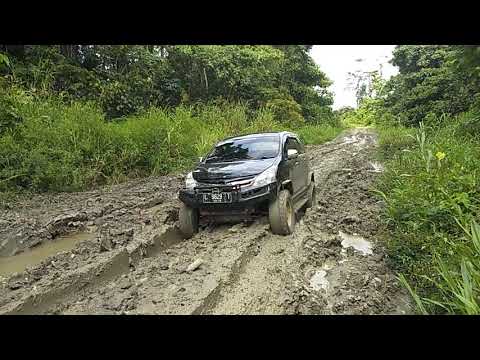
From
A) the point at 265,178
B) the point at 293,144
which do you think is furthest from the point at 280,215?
the point at 293,144

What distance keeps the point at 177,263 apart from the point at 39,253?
2285 mm

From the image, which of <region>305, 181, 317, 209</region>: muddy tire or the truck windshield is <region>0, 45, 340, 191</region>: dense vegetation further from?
<region>305, 181, 317, 209</region>: muddy tire

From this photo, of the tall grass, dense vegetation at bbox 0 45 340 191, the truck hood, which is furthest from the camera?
dense vegetation at bbox 0 45 340 191

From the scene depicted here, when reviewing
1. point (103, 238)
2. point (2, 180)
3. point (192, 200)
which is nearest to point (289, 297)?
point (192, 200)

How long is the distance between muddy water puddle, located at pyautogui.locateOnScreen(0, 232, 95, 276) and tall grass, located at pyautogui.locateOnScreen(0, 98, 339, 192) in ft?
9.75

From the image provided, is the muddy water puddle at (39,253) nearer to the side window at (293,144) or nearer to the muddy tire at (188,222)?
the muddy tire at (188,222)

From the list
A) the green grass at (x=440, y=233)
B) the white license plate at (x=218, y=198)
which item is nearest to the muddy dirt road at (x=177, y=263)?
the green grass at (x=440, y=233)

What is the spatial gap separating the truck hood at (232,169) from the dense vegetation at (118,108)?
3.04 meters

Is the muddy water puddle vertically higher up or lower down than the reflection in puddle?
higher up

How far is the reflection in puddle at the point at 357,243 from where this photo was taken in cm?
576

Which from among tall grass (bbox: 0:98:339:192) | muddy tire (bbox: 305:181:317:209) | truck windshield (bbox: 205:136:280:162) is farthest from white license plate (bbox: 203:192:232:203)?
tall grass (bbox: 0:98:339:192)

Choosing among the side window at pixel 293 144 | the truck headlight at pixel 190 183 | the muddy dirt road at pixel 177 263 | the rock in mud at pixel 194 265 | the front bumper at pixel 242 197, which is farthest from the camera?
the side window at pixel 293 144

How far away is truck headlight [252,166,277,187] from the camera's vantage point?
19.7 ft
